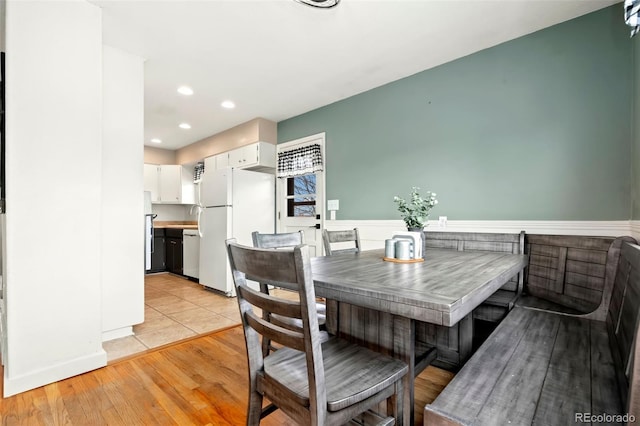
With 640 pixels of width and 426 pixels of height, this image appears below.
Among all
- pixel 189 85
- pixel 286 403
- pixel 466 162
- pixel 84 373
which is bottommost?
pixel 84 373

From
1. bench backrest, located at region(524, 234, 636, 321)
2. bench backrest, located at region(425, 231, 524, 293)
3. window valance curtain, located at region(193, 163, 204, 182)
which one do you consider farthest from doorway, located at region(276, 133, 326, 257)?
bench backrest, located at region(524, 234, 636, 321)

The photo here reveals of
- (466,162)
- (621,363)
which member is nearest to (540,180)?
(466,162)

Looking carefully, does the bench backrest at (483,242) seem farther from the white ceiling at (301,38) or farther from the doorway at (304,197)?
the doorway at (304,197)

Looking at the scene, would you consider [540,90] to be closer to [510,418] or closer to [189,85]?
[510,418]

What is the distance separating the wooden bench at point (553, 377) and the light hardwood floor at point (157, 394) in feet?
2.31

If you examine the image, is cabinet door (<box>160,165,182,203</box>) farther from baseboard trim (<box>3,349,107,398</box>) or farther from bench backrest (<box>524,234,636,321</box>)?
bench backrest (<box>524,234,636,321</box>)

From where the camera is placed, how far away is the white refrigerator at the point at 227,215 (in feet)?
12.8

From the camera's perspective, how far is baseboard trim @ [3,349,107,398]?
5.63 feet

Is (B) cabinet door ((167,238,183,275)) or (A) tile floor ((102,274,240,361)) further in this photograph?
(B) cabinet door ((167,238,183,275))

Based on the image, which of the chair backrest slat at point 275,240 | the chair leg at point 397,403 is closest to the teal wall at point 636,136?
the chair leg at point 397,403

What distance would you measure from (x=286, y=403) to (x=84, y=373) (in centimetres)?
186

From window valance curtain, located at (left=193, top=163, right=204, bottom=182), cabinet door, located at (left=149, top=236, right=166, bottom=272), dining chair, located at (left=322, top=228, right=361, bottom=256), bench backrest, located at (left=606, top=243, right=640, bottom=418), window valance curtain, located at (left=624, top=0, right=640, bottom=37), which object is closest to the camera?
bench backrest, located at (left=606, top=243, right=640, bottom=418)

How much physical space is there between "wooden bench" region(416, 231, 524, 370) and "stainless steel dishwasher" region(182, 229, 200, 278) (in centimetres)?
380

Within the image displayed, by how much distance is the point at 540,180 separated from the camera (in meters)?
2.32
